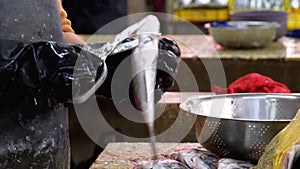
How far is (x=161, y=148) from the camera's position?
1.76 m

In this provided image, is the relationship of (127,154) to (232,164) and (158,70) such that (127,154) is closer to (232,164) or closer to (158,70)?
(232,164)

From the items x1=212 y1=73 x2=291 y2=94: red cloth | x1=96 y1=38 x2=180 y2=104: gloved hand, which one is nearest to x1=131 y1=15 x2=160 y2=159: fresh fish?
x1=96 y1=38 x2=180 y2=104: gloved hand

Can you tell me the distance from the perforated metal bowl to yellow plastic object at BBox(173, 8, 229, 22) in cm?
397

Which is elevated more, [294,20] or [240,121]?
[240,121]

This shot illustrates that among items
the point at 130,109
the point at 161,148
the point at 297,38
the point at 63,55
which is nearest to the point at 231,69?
the point at 297,38

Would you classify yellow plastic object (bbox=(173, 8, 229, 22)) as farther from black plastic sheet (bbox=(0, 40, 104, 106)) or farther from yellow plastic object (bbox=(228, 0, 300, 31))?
black plastic sheet (bbox=(0, 40, 104, 106))

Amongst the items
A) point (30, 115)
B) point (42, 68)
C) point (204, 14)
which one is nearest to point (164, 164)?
point (30, 115)

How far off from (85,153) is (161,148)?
150 cm

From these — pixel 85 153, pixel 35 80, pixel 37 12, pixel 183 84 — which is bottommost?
pixel 85 153

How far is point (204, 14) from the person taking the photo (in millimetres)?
5707

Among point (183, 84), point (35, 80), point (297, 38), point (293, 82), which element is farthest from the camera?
point (297, 38)

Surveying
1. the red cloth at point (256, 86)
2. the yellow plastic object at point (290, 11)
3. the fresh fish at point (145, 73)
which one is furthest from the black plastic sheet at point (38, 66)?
the yellow plastic object at point (290, 11)

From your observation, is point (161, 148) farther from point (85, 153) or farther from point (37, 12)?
point (85, 153)

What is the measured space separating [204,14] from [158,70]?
4.58 meters
